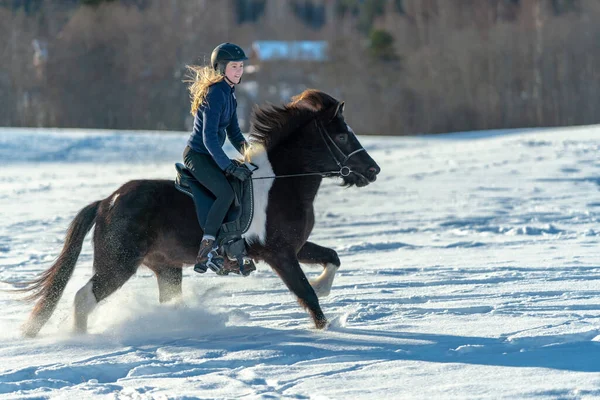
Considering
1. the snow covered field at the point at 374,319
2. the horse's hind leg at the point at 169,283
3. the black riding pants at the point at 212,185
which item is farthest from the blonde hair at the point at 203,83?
the snow covered field at the point at 374,319

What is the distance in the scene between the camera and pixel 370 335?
5.57 meters

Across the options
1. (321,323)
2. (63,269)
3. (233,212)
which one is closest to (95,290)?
(63,269)

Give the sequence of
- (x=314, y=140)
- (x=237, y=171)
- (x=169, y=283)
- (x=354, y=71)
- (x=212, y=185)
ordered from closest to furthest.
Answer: (x=237, y=171) → (x=212, y=185) → (x=314, y=140) → (x=169, y=283) → (x=354, y=71)

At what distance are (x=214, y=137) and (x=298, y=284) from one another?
1.18 metres

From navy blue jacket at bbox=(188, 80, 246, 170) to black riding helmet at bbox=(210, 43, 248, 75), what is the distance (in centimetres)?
11

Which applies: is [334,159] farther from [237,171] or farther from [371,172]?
[237,171]

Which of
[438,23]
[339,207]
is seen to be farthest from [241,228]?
[438,23]

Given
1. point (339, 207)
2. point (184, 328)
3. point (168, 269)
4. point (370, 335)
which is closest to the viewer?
point (370, 335)

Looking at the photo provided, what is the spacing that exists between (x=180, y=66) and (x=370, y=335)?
41246mm

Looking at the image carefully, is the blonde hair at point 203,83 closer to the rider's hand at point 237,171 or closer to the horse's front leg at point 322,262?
the rider's hand at point 237,171

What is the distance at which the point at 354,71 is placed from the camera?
1784 inches

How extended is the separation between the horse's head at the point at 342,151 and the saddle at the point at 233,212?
55 centimetres

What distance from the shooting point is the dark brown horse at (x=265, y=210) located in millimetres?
5898

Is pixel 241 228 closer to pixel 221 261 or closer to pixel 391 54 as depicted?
pixel 221 261
